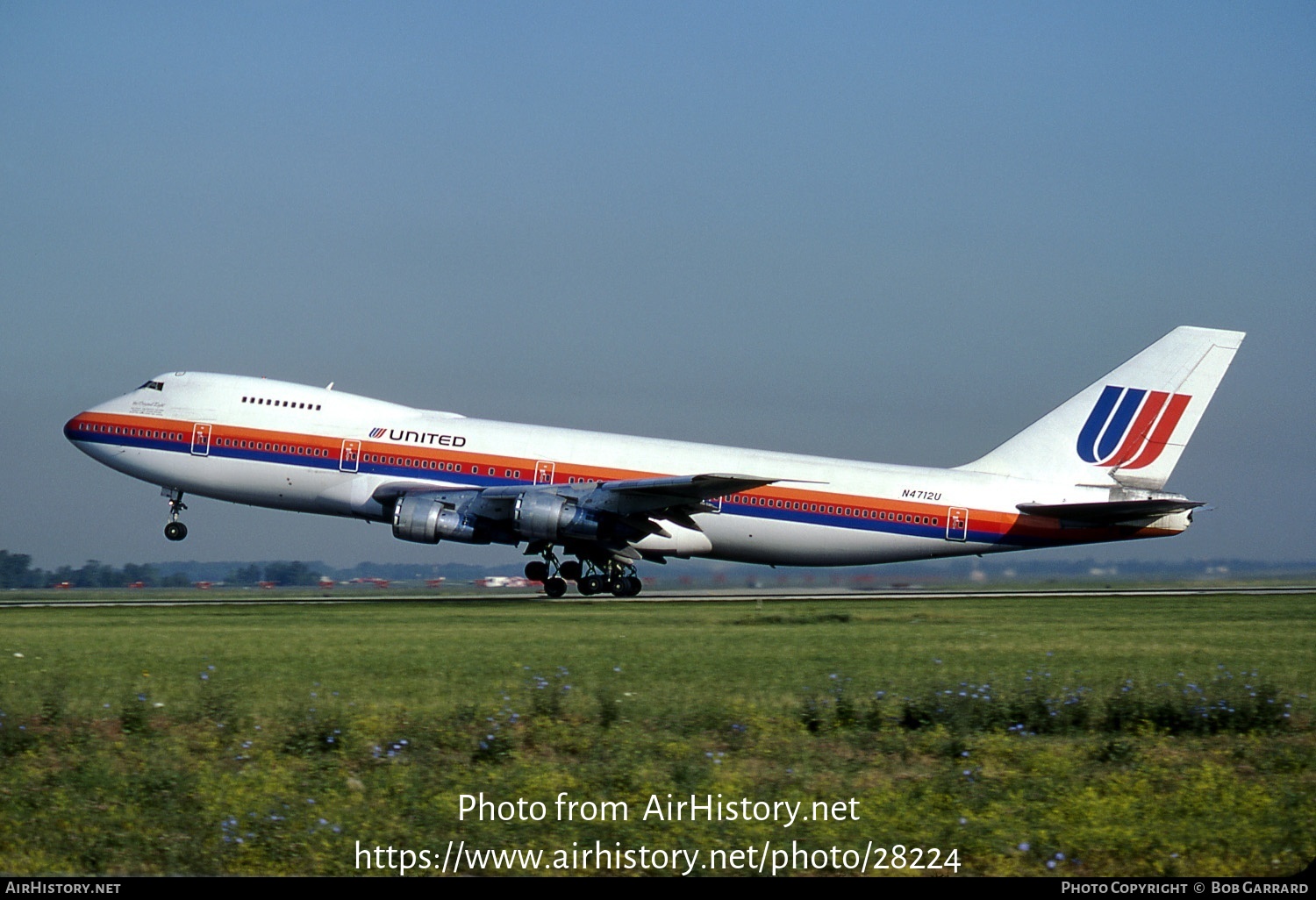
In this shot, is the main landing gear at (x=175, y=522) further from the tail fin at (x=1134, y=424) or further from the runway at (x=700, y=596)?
the tail fin at (x=1134, y=424)

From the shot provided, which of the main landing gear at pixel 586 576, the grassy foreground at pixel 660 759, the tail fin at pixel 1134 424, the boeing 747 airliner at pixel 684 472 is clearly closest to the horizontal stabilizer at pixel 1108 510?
the boeing 747 airliner at pixel 684 472

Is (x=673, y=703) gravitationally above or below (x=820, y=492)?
below

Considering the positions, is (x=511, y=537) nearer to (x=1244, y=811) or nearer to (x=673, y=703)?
(x=673, y=703)

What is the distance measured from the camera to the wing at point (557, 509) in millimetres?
34500

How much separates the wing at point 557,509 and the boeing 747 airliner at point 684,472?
11cm

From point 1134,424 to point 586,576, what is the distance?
54.4 ft

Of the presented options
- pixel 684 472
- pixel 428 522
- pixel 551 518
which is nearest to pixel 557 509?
pixel 551 518

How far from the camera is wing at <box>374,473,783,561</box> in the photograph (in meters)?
34.5

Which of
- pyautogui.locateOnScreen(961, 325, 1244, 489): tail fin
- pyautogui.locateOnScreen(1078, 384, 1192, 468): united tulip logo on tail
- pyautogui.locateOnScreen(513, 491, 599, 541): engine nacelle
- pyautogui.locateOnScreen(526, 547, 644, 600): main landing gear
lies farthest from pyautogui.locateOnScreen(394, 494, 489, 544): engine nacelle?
pyautogui.locateOnScreen(1078, 384, 1192, 468): united tulip logo on tail

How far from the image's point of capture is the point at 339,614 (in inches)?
1107

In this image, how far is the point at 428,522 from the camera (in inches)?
1369

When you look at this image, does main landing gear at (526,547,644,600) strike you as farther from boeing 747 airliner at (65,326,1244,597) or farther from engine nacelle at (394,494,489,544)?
engine nacelle at (394,494,489,544)
